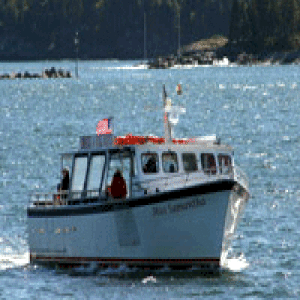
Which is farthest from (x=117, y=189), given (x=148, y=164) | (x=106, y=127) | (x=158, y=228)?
(x=106, y=127)

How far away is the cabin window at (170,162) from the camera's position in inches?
1604

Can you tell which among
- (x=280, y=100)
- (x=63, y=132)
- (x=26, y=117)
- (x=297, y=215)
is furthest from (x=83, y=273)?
(x=280, y=100)

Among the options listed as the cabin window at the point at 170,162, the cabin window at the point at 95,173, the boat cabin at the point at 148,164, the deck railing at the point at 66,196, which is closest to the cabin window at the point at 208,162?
the boat cabin at the point at 148,164

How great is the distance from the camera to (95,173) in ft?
137

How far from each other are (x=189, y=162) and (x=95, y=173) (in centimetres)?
292

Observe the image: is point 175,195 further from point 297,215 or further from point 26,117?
point 26,117

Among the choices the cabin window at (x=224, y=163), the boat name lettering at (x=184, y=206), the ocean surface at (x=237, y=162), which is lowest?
the ocean surface at (x=237, y=162)

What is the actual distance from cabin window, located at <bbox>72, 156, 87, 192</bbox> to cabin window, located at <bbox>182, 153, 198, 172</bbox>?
10.6ft

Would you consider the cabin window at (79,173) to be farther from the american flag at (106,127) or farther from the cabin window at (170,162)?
the cabin window at (170,162)

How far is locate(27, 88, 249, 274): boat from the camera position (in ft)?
127

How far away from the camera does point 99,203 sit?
40.1 meters

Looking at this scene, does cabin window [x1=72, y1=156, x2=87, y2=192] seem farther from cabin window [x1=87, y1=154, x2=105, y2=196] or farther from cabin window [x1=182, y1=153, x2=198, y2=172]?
→ cabin window [x1=182, y1=153, x2=198, y2=172]

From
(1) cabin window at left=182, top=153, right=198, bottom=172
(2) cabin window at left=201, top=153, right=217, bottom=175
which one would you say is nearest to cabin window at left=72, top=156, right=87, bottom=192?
(1) cabin window at left=182, top=153, right=198, bottom=172

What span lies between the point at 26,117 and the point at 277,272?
99414 millimetres
